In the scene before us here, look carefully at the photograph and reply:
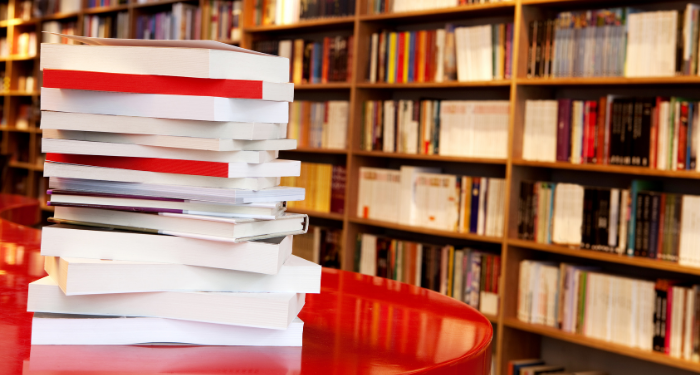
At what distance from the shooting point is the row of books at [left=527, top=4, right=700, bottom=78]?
249cm

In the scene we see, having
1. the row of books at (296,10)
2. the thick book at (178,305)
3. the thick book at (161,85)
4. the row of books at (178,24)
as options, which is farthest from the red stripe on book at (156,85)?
the row of books at (178,24)

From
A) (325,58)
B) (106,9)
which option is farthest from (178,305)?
(106,9)

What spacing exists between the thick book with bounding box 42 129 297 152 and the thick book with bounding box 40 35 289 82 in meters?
0.08

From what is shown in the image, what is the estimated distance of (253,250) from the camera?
860 millimetres

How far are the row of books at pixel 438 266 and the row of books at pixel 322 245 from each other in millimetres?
122

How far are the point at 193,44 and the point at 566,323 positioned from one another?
2.30m

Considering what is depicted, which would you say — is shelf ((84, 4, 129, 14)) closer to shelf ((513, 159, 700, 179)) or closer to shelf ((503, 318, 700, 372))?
shelf ((513, 159, 700, 179))

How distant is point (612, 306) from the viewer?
106 inches

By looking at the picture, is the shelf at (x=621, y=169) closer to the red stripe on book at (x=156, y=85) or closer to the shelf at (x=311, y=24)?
the shelf at (x=311, y=24)

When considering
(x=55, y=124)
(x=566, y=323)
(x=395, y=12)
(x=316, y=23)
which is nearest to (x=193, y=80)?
(x=55, y=124)

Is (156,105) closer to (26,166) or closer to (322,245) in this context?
(322,245)

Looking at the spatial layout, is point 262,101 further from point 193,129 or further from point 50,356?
point 50,356

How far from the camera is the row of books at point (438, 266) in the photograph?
3.06 meters

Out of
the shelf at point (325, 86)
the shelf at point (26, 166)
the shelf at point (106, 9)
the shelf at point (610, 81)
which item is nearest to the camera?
the shelf at point (610, 81)
